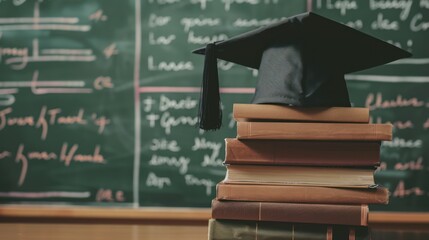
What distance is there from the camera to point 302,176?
1204 millimetres

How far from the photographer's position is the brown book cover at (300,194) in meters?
1.17

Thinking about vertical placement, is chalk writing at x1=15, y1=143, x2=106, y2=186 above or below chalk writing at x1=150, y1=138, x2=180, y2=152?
below

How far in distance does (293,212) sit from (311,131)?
7.0 inches

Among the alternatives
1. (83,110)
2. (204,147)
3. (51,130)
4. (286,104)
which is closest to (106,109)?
(83,110)

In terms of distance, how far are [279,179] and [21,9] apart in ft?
4.75

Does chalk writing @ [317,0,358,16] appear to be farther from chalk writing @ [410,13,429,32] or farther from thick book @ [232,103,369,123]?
thick book @ [232,103,369,123]

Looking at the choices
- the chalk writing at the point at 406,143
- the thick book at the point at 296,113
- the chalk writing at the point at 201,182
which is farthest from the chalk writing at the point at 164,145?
the thick book at the point at 296,113

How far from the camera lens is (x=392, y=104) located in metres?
2.09

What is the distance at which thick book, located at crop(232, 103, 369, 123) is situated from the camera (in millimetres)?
1186

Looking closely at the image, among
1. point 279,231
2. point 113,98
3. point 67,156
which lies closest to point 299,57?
point 279,231

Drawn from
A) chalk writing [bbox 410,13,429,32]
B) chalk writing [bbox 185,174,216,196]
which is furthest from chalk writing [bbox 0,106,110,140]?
chalk writing [bbox 410,13,429,32]

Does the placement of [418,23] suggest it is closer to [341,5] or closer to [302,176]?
[341,5]

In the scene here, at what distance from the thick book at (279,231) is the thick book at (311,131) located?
19cm

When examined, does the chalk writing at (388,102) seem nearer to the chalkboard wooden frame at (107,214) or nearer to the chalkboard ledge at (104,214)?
the chalkboard wooden frame at (107,214)
